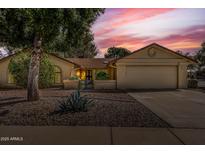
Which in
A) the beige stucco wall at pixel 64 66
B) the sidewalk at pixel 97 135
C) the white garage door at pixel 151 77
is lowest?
the sidewalk at pixel 97 135

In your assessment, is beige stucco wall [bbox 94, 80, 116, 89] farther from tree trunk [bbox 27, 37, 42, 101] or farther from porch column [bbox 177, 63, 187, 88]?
tree trunk [bbox 27, 37, 42, 101]

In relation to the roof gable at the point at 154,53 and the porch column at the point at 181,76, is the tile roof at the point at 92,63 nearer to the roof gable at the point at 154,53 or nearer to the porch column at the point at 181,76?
the roof gable at the point at 154,53

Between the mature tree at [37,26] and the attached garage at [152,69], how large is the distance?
7.52 m

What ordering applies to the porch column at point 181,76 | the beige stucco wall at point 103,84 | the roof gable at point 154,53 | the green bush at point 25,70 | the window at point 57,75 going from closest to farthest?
the beige stucco wall at point 103,84, the green bush at point 25,70, the porch column at point 181,76, the roof gable at point 154,53, the window at point 57,75

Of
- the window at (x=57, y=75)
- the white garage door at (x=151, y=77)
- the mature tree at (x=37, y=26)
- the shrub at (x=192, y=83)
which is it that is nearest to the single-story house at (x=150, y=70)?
the white garage door at (x=151, y=77)

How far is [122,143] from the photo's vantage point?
4930mm

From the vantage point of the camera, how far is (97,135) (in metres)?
5.33

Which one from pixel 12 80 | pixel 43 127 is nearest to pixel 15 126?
pixel 43 127

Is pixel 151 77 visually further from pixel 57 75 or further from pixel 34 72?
pixel 34 72

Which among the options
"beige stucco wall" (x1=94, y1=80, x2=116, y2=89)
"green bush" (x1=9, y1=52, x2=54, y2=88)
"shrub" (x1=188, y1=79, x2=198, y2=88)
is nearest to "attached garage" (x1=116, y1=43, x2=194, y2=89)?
"beige stucco wall" (x1=94, y1=80, x2=116, y2=89)

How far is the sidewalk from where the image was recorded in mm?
5008

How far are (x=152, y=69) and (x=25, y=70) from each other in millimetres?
10071

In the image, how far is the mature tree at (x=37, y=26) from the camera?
26.7 feet
